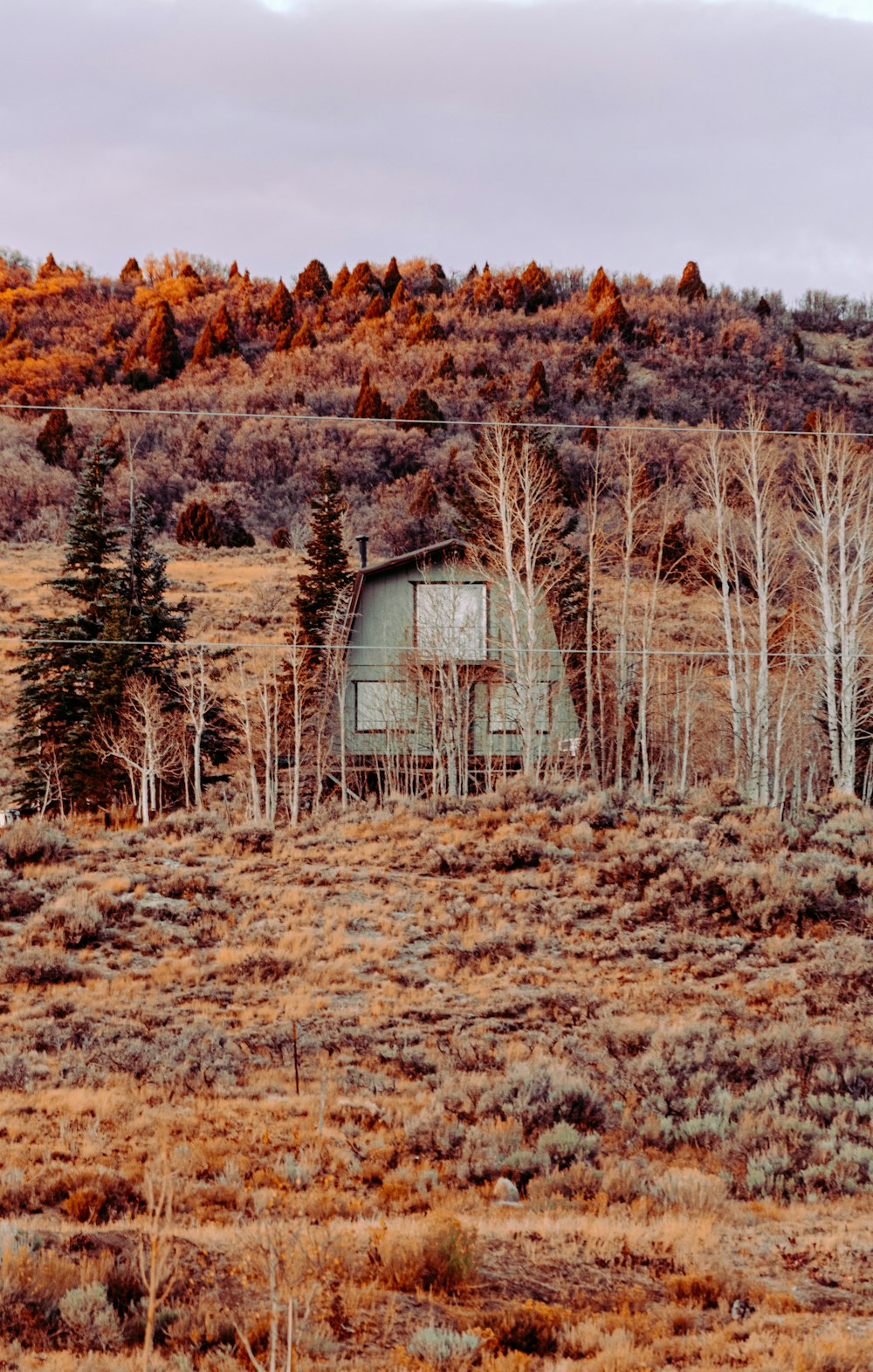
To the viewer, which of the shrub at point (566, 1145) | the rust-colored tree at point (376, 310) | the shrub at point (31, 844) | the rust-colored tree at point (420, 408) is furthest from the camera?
the rust-colored tree at point (376, 310)

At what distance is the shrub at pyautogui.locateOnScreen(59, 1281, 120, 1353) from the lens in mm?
5301

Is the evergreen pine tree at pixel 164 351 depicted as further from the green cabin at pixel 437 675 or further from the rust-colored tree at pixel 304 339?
the green cabin at pixel 437 675

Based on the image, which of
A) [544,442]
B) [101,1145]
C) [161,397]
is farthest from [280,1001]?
[161,397]

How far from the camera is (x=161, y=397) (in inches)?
3081

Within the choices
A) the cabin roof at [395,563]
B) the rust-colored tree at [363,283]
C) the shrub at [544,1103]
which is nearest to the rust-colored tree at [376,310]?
the rust-colored tree at [363,283]

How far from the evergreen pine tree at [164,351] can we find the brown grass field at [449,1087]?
7008 centimetres

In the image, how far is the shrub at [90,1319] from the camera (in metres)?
5.30

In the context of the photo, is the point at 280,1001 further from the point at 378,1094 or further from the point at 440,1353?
the point at 440,1353

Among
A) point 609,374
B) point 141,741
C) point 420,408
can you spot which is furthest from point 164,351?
point 141,741

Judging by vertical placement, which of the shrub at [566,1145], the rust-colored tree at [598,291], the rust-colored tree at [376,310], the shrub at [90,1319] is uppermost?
the rust-colored tree at [598,291]

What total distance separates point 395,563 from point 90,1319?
85.2 feet

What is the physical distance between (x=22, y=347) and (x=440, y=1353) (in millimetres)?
99683

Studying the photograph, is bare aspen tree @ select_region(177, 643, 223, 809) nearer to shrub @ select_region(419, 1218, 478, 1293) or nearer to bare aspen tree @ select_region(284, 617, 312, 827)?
bare aspen tree @ select_region(284, 617, 312, 827)

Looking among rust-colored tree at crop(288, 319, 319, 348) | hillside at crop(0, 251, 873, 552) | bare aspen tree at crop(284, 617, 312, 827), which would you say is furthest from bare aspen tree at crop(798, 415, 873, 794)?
rust-colored tree at crop(288, 319, 319, 348)
